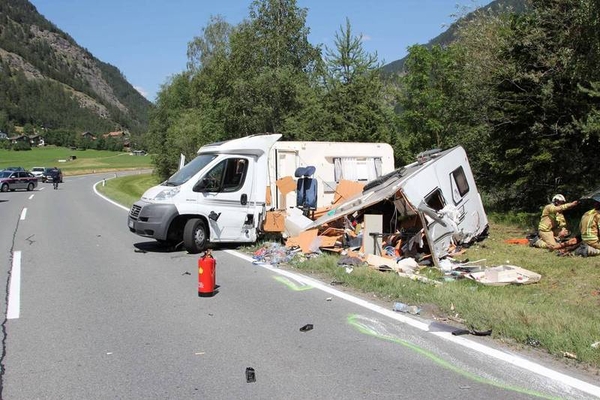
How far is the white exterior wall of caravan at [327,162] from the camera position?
13.1m

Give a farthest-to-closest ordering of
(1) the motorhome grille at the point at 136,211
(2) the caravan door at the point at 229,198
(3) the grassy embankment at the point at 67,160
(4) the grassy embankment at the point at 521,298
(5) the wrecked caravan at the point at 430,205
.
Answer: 1. (3) the grassy embankment at the point at 67,160
2. (2) the caravan door at the point at 229,198
3. (1) the motorhome grille at the point at 136,211
4. (5) the wrecked caravan at the point at 430,205
5. (4) the grassy embankment at the point at 521,298

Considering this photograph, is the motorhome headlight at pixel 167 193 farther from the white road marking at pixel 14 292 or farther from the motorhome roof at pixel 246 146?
the white road marking at pixel 14 292

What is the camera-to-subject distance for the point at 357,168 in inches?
586

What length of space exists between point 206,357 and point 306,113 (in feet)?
83.5

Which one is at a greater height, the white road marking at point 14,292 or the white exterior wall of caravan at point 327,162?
the white exterior wall of caravan at point 327,162

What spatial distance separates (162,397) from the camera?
4.13 m

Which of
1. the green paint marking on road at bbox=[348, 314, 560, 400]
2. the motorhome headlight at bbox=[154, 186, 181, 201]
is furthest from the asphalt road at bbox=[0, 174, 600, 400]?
the motorhome headlight at bbox=[154, 186, 181, 201]

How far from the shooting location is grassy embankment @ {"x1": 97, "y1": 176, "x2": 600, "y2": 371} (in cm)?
532

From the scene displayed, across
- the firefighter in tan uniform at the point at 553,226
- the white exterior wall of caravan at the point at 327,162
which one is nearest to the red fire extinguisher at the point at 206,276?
the white exterior wall of caravan at the point at 327,162

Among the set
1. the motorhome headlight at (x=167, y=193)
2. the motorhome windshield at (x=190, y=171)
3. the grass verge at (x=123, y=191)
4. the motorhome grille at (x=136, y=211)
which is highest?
the motorhome windshield at (x=190, y=171)

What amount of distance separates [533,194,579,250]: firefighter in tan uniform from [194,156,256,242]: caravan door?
620 centimetres

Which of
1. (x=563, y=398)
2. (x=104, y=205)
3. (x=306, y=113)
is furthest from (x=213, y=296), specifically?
(x=306, y=113)

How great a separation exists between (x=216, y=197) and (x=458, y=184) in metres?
5.26

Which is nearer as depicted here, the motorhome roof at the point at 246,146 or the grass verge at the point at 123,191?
the motorhome roof at the point at 246,146
